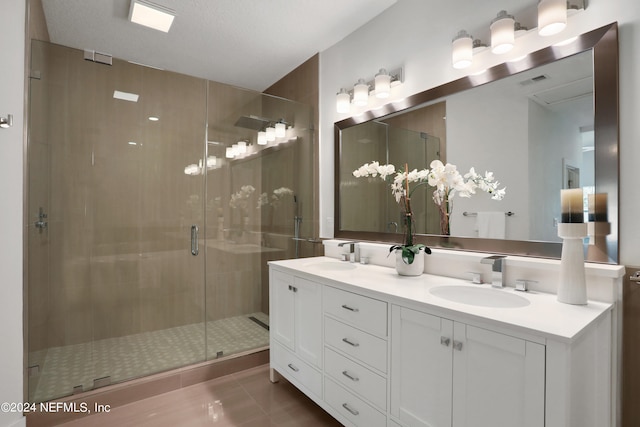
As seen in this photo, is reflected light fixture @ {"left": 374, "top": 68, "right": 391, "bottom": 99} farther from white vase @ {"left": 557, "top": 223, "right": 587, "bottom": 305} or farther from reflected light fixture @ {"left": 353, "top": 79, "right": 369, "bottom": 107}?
white vase @ {"left": 557, "top": 223, "right": 587, "bottom": 305}

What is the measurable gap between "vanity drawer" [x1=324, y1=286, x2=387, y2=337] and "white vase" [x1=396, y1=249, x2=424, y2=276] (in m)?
0.39

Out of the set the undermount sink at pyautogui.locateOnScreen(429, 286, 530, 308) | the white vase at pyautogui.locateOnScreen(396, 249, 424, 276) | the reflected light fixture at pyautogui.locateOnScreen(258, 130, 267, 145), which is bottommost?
the undermount sink at pyautogui.locateOnScreen(429, 286, 530, 308)

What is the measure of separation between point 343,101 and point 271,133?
2.43 ft

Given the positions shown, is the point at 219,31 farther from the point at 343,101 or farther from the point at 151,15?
the point at 343,101

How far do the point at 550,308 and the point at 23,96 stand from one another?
266 centimetres

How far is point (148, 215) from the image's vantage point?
2.49 meters

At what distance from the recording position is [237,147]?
8.81 feet

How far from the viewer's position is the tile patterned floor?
72.2 inches

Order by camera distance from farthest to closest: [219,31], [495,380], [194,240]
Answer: [194,240]
[219,31]
[495,380]

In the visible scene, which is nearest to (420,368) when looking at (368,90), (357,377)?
(357,377)

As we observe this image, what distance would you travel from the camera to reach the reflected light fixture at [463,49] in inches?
66.7

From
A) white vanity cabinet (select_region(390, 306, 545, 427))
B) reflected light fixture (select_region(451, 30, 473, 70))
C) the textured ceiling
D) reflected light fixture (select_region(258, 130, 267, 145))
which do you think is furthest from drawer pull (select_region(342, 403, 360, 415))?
the textured ceiling

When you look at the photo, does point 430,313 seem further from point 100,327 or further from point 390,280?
point 100,327

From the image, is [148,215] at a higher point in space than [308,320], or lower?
higher
